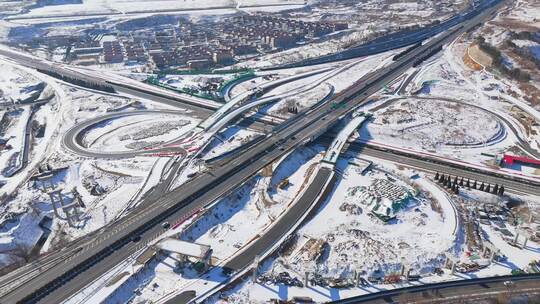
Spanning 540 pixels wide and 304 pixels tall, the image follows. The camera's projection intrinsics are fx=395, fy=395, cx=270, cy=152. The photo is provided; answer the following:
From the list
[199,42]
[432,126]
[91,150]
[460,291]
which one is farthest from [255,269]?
[199,42]

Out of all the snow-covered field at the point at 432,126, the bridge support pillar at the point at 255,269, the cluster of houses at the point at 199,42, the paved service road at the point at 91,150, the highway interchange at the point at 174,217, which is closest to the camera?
the highway interchange at the point at 174,217

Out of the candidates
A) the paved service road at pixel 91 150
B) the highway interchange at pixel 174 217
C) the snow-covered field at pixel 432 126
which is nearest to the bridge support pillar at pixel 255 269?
the highway interchange at pixel 174 217

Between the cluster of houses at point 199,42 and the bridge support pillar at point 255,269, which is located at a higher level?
the cluster of houses at point 199,42

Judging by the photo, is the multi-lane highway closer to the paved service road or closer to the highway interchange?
the highway interchange

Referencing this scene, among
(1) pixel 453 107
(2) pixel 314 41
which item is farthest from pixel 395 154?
(2) pixel 314 41

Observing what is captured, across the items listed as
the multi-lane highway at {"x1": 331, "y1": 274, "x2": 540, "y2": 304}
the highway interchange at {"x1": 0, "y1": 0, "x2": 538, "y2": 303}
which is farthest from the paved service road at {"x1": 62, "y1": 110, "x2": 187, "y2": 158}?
the multi-lane highway at {"x1": 331, "y1": 274, "x2": 540, "y2": 304}

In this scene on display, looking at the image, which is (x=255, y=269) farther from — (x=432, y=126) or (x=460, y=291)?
(x=432, y=126)

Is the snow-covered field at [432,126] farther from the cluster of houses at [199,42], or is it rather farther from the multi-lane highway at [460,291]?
the cluster of houses at [199,42]

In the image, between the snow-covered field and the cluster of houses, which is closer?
Answer: the snow-covered field

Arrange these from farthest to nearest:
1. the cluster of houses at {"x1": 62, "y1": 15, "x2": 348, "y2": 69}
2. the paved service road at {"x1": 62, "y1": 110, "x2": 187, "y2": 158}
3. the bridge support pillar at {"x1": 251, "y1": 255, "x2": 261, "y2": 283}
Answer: the cluster of houses at {"x1": 62, "y1": 15, "x2": 348, "y2": 69} → the paved service road at {"x1": 62, "y1": 110, "x2": 187, "y2": 158} → the bridge support pillar at {"x1": 251, "y1": 255, "x2": 261, "y2": 283}
